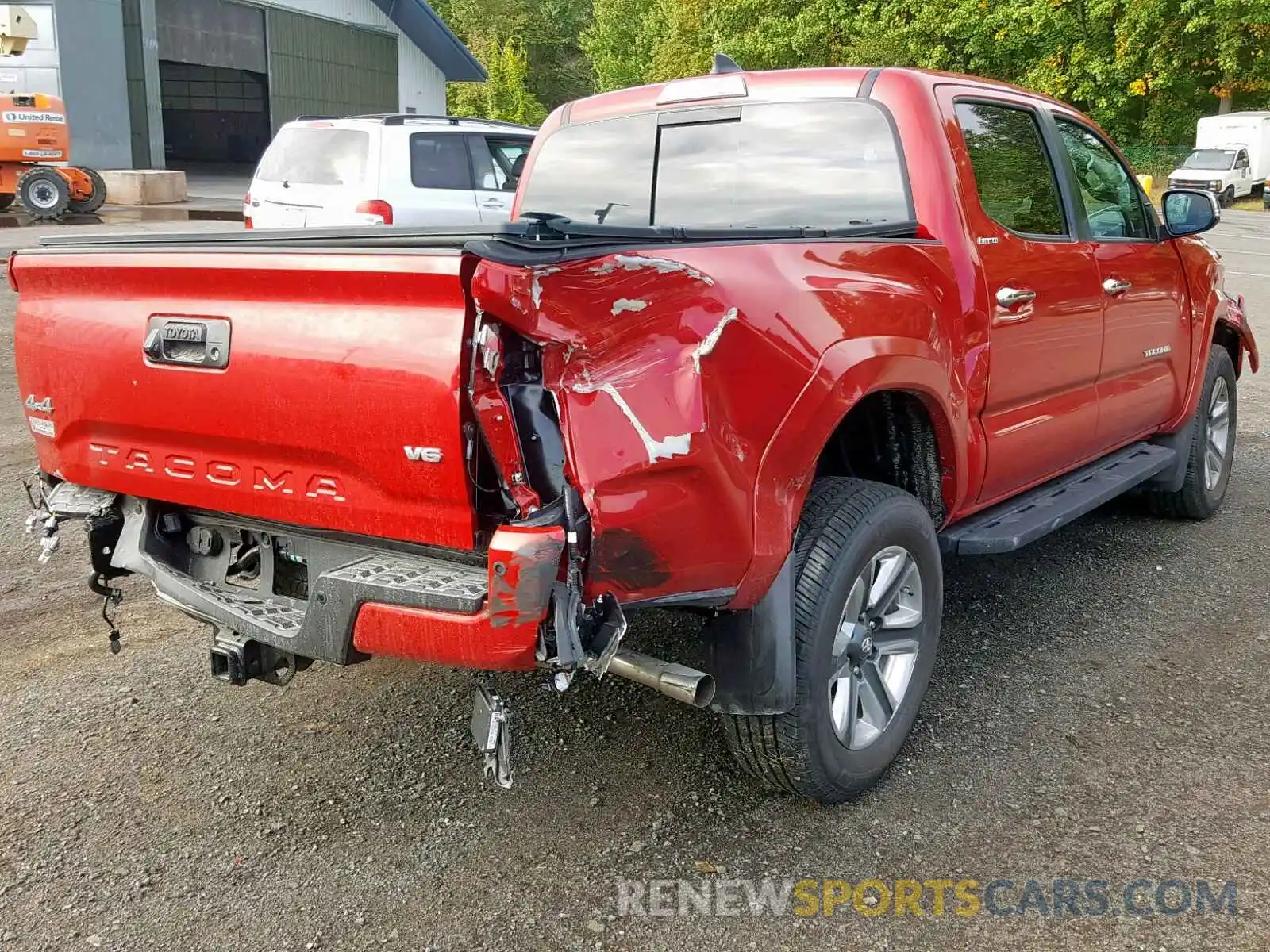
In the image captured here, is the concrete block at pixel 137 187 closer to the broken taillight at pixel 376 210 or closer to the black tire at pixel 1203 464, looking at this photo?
the broken taillight at pixel 376 210

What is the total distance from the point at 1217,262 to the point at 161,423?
488cm

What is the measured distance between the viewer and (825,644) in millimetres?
2898

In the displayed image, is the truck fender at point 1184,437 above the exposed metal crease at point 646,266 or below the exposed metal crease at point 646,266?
below

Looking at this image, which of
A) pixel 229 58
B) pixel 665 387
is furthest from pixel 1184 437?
pixel 229 58

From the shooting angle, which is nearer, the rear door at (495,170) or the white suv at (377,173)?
the white suv at (377,173)

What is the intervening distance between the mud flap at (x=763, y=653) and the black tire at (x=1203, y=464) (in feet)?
11.3

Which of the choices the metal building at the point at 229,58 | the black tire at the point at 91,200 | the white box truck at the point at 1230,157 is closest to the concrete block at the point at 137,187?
the metal building at the point at 229,58

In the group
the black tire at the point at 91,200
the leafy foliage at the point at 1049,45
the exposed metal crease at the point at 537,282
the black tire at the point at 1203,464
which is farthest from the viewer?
the leafy foliage at the point at 1049,45

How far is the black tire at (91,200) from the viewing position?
1973cm

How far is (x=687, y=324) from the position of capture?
2.50 metres

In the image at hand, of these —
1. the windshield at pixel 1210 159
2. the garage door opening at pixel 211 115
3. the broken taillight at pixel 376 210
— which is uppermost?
the garage door opening at pixel 211 115

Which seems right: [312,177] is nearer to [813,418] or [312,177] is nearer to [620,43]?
[813,418]

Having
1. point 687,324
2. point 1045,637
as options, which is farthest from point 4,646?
point 1045,637

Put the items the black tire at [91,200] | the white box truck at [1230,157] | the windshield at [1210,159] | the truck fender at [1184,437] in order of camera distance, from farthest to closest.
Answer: the white box truck at [1230,157] < the windshield at [1210,159] < the black tire at [91,200] < the truck fender at [1184,437]
